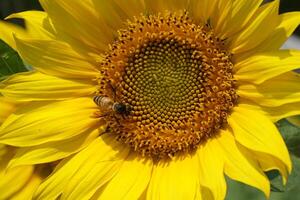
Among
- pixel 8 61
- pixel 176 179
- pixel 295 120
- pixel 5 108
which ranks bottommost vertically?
pixel 176 179

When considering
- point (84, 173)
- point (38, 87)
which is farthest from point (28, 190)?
point (38, 87)

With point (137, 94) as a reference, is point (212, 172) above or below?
below

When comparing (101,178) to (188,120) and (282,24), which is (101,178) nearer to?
(188,120)

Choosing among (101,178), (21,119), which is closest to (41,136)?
(21,119)

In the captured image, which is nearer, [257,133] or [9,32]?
[257,133]

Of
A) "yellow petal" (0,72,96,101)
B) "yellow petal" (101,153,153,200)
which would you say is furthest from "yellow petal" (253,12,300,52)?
"yellow petal" (0,72,96,101)

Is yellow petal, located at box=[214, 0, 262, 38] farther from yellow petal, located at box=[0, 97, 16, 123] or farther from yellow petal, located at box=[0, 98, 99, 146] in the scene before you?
yellow petal, located at box=[0, 97, 16, 123]

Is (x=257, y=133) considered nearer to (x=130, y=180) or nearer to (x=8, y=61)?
(x=130, y=180)
